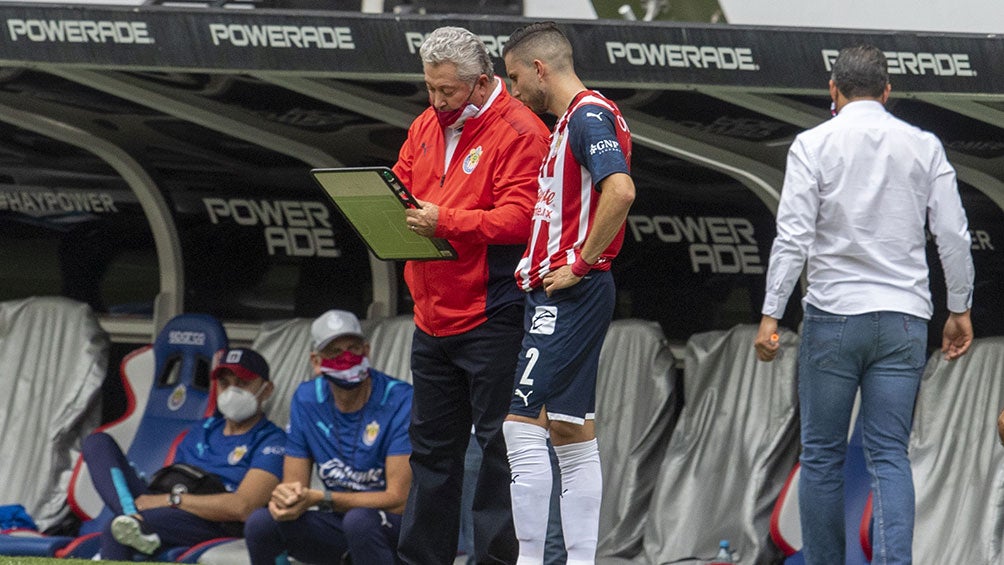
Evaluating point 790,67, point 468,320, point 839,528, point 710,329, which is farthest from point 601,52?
point 710,329

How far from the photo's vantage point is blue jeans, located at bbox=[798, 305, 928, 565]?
4.53 m

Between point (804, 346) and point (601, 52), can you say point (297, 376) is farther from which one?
point (804, 346)

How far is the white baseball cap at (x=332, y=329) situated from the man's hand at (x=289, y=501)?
0.62 metres

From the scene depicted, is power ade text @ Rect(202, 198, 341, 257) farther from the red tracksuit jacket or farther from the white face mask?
the red tracksuit jacket

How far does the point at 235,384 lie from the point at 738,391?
87.2 inches

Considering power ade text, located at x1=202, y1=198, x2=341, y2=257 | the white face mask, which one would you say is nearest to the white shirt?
the white face mask

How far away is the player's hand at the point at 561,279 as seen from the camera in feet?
14.1

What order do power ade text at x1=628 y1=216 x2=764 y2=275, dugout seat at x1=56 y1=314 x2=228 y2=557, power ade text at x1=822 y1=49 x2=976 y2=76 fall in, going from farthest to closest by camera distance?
dugout seat at x1=56 y1=314 x2=228 y2=557
power ade text at x1=628 y1=216 x2=764 y2=275
power ade text at x1=822 y1=49 x2=976 y2=76

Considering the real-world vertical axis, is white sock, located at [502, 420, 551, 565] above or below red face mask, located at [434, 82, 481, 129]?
below

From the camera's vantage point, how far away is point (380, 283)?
8109 millimetres

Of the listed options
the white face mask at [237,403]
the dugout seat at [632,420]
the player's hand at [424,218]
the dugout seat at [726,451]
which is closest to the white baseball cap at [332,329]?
the white face mask at [237,403]

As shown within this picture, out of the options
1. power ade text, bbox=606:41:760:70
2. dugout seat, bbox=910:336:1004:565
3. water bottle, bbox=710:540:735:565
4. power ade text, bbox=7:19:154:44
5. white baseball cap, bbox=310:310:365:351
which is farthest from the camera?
water bottle, bbox=710:540:735:565

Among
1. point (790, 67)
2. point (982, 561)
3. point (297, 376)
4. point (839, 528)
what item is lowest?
point (982, 561)

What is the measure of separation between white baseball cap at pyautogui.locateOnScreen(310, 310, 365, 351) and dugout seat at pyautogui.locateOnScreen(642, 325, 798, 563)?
5.03ft
